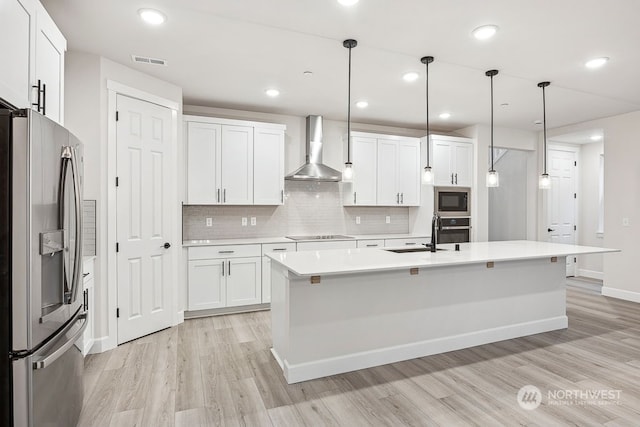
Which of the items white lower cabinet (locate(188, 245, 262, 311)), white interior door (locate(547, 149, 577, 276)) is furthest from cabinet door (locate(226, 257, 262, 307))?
white interior door (locate(547, 149, 577, 276))

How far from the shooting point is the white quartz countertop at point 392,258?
2.56 m

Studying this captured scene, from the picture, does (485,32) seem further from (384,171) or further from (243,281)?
(243,281)

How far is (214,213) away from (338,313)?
8.62 ft

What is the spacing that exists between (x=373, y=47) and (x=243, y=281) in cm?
295

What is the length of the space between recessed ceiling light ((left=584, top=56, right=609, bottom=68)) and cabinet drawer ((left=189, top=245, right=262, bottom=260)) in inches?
154

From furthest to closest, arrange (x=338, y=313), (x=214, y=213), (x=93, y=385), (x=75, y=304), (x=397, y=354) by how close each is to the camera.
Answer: (x=214, y=213) < (x=397, y=354) < (x=338, y=313) < (x=93, y=385) < (x=75, y=304)

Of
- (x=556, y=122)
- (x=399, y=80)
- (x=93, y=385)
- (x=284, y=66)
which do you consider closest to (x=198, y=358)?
Result: (x=93, y=385)

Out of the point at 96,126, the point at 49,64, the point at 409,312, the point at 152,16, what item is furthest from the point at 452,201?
the point at 49,64

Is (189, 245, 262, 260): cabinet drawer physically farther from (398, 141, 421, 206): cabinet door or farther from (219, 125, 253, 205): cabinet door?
(398, 141, 421, 206): cabinet door

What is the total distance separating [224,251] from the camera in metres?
4.27

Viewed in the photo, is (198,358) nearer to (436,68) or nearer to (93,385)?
(93,385)

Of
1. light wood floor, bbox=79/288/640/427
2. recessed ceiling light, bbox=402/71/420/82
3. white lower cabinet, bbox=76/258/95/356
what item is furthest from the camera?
recessed ceiling light, bbox=402/71/420/82

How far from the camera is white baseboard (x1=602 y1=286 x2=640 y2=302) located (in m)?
4.95

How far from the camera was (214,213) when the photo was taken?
477cm
